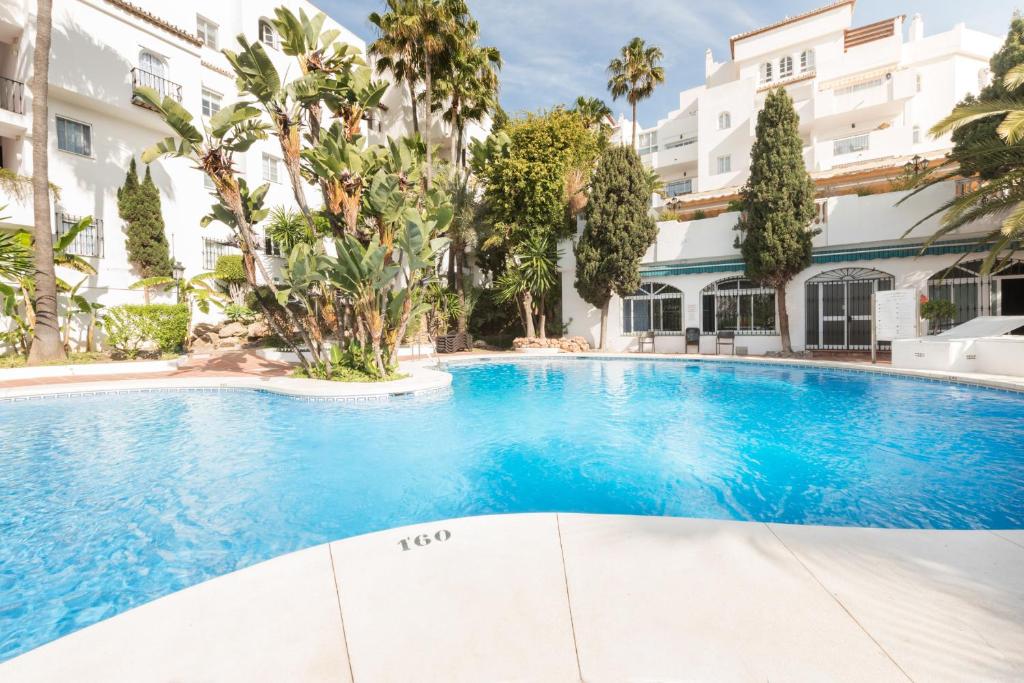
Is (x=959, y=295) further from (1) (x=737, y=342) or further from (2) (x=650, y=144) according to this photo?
(2) (x=650, y=144)

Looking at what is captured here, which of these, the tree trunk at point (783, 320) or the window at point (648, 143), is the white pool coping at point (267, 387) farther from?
the window at point (648, 143)

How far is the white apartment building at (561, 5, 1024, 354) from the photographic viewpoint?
17.0 meters

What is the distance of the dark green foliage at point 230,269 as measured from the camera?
63.4 feet

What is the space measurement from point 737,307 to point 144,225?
78.2ft

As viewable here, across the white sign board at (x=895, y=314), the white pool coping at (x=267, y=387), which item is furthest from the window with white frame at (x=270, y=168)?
the white sign board at (x=895, y=314)

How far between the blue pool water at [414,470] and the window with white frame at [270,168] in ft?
52.1

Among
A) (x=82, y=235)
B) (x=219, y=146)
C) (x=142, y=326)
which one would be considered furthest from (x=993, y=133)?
(x=82, y=235)

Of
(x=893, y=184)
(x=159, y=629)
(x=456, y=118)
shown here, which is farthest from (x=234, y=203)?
(x=893, y=184)

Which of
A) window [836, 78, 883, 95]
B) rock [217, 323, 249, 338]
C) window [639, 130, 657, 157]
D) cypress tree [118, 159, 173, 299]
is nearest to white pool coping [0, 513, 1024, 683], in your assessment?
rock [217, 323, 249, 338]

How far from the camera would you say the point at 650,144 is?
134ft

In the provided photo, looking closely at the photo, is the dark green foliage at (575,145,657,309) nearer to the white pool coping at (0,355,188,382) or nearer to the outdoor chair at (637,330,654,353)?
the outdoor chair at (637,330,654,353)

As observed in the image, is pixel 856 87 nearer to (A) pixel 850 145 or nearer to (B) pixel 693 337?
(A) pixel 850 145

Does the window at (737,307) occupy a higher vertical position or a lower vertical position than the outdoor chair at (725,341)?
higher

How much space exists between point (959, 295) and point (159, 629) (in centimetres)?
2307
